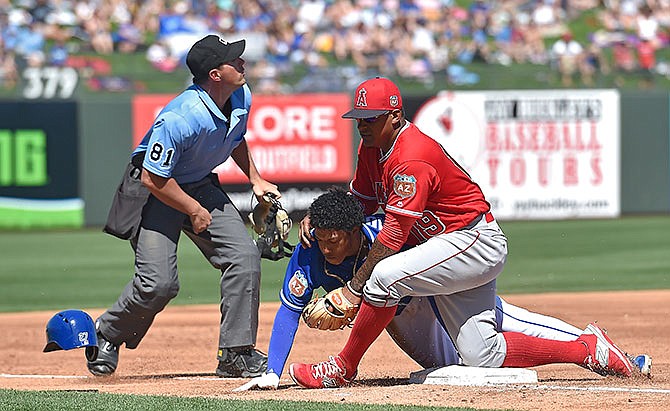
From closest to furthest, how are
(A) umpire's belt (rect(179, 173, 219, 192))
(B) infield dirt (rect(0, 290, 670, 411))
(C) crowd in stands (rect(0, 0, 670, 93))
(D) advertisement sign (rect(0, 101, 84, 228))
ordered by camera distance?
(B) infield dirt (rect(0, 290, 670, 411)) < (A) umpire's belt (rect(179, 173, 219, 192)) < (D) advertisement sign (rect(0, 101, 84, 228)) < (C) crowd in stands (rect(0, 0, 670, 93))

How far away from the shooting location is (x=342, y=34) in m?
20.7

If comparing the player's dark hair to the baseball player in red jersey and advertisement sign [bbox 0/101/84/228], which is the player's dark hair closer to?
the baseball player in red jersey

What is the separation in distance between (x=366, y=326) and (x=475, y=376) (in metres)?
0.63

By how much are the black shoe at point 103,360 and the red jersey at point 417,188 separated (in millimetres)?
1805

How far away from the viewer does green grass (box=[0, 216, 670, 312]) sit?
11.7 metres

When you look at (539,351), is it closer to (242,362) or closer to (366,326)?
(366,326)

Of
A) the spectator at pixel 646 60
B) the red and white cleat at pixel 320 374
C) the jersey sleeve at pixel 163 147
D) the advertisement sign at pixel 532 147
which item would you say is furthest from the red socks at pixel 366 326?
Result: the spectator at pixel 646 60

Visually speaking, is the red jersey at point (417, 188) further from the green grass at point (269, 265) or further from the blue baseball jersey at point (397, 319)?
the green grass at point (269, 265)

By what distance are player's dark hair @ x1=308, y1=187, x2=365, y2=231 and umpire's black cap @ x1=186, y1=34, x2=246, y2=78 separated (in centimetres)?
120

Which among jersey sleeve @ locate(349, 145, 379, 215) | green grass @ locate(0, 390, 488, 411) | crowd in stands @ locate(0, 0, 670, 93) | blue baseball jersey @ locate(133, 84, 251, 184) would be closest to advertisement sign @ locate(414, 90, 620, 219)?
crowd in stands @ locate(0, 0, 670, 93)

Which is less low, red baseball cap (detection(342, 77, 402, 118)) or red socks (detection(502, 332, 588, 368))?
red baseball cap (detection(342, 77, 402, 118))

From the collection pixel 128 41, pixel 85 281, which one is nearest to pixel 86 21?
pixel 128 41

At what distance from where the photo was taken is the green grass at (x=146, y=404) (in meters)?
5.29

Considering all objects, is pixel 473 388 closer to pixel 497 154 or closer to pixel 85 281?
pixel 85 281
